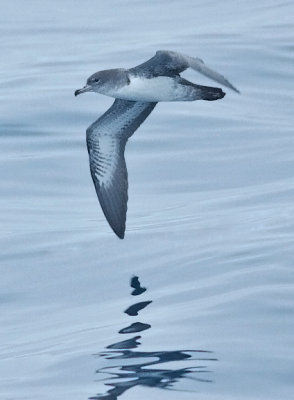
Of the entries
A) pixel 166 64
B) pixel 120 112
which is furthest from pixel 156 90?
pixel 120 112

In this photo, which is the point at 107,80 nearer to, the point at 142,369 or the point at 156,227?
the point at 142,369

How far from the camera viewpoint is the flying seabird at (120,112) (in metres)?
11.1

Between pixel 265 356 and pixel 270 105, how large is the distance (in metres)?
8.32

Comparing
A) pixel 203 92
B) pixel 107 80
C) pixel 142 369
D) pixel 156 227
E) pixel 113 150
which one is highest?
pixel 107 80

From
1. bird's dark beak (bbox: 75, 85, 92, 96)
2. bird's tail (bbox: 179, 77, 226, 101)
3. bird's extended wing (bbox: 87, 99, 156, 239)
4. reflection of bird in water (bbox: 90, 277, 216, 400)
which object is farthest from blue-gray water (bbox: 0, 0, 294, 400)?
bird's dark beak (bbox: 75, 85, 92, 96)

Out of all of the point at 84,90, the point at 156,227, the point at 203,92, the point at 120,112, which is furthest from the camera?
the point at 156,227

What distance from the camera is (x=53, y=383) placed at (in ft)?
31.7

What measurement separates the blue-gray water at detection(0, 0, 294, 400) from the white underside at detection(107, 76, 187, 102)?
1.62 m

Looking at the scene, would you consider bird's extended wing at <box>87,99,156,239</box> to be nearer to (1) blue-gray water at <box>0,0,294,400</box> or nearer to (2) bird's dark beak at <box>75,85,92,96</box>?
(1) blue-gray water at <box>0,0,294,400</box>

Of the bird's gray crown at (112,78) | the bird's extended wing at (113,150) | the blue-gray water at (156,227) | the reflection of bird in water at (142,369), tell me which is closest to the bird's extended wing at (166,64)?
the bird's gray crown at (112,78)

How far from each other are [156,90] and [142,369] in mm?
2518

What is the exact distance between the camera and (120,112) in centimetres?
1241

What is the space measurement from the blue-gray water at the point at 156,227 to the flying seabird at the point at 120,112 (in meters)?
0.62

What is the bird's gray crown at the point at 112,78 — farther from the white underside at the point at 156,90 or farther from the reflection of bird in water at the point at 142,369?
the reflection of bird in water at the point at 142,369
